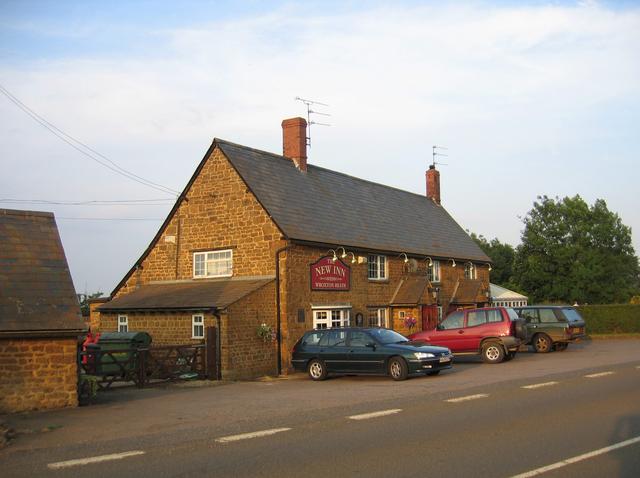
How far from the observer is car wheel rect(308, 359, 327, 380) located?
2041cm

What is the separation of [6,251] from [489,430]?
11555 mm

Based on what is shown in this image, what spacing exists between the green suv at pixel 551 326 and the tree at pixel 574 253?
34.6 meters

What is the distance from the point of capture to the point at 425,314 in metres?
30.6

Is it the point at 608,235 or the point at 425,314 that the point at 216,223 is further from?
the point at 608,235

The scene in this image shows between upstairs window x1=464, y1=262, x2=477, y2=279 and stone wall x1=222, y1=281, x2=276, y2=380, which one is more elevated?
upstairs window x1=464, y1=262, x2=477, y2=279

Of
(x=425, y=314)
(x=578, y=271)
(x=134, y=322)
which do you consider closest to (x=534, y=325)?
(x=425, y=314)

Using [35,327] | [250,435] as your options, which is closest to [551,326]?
[35,327]

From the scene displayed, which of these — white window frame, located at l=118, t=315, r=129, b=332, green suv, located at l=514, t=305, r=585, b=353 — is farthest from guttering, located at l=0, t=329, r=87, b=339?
green suv, located at l=514, t=305, r=585, b=353

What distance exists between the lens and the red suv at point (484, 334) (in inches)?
922

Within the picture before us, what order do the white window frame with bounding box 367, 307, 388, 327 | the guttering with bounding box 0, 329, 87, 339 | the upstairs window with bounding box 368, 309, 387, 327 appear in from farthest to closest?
the upstairs window with bounding box 368, 309, 387, 327, the white window frame with bounding box 367, 307, 388, 327, the guttering with bounding box 0, 329, 87, 339

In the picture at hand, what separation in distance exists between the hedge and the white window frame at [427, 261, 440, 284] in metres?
11.1

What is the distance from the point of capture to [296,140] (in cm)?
3048

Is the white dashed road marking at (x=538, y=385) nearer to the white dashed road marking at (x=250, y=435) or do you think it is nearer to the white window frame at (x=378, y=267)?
the white dashed road marking at (x=250, y=435)

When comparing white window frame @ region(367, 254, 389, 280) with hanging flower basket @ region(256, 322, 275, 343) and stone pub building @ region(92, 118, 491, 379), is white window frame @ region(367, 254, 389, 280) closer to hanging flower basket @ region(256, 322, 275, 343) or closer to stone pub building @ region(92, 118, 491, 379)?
stone pub building @ region(92, 118, 491, 379)
